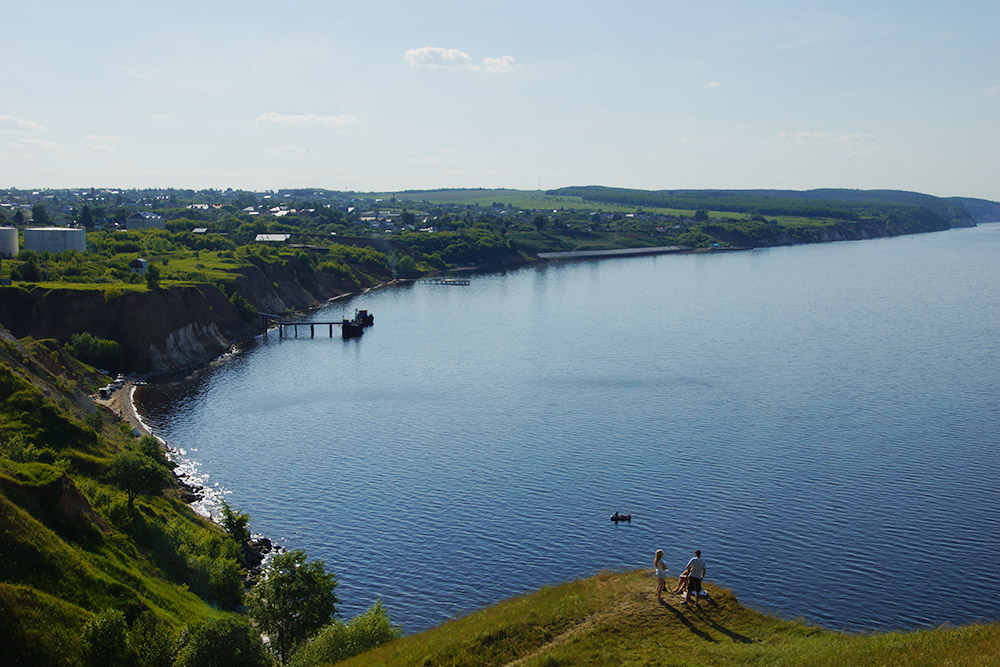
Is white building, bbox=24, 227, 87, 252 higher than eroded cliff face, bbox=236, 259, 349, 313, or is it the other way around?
white building, bbox=24, 227, 87, 252

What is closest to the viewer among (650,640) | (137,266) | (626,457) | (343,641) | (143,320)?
(650,640)

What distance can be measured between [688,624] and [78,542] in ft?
73.7

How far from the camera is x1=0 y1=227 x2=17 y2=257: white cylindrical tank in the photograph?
329 feet

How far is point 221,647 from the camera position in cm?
2784

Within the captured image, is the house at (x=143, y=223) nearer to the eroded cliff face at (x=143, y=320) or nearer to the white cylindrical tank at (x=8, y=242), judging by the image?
the white cylindrical tank at (x=8, y=242)

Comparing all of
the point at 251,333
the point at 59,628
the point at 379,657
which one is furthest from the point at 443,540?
the point at 251,333

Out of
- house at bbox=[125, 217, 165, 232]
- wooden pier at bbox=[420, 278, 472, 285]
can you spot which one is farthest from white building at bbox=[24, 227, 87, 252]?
wooden pier at bbox=[420, 278, 472, 285]

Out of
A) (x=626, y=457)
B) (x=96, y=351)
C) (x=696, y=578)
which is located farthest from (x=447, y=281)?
(x=696, y=578)

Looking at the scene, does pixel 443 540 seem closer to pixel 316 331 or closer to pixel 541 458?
pixel 541 458

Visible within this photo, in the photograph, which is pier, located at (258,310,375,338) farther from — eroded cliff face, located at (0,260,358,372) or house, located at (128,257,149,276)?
house, located at (128,257,149,276)

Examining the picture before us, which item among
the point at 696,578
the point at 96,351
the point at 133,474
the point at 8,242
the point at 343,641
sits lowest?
the point at 343,641

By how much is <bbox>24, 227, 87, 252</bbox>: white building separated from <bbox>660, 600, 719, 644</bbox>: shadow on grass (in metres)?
108

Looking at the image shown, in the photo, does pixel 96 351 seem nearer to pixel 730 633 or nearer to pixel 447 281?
pixel 730 633

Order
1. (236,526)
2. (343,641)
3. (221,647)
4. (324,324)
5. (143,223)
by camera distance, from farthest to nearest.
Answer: (143,223)
(324,324)
(236,526)
(343,641)
(221,647)
